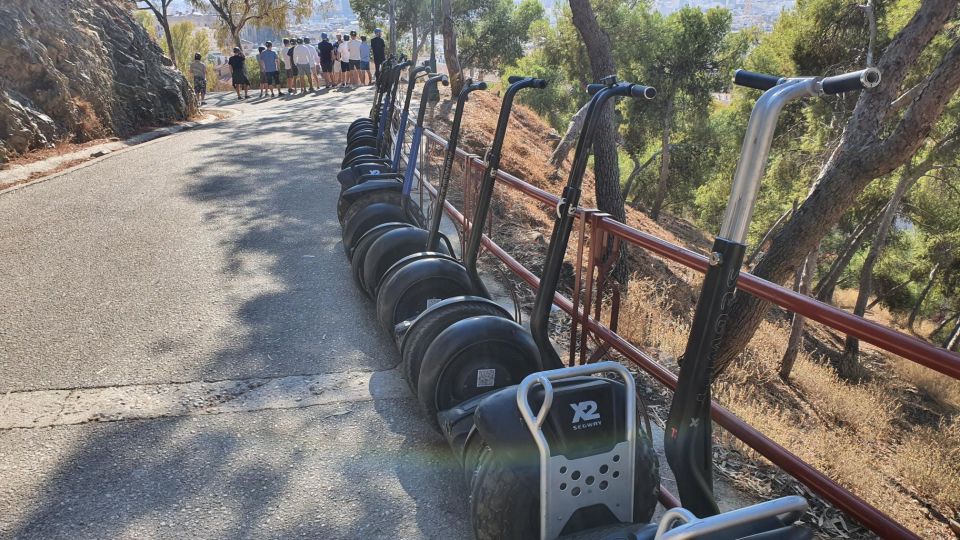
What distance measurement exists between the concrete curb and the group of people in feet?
29.3

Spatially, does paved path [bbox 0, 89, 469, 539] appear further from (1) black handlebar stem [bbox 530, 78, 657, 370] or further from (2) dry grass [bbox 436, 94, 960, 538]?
(2) dry grass [bbox 436, 94, 960, 538]

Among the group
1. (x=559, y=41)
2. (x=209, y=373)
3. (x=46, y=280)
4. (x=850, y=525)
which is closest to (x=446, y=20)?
(x=46, y=280)

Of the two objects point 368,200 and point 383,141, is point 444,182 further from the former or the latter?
point 383,141

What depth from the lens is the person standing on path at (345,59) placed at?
86.9 feet

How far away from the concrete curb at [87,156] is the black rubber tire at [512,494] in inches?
371

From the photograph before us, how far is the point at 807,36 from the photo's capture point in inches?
755

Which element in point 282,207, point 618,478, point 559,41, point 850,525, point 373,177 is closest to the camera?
point 618,478

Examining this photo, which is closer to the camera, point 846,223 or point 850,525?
point 850,525

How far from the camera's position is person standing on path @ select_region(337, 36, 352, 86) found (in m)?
26.5

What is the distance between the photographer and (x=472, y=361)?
334 centimetres

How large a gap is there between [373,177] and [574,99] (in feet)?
111

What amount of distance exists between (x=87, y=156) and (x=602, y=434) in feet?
40.0

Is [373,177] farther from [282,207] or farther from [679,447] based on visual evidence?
[679,447]

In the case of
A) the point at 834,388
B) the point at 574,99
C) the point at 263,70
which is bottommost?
the point at 834,388
